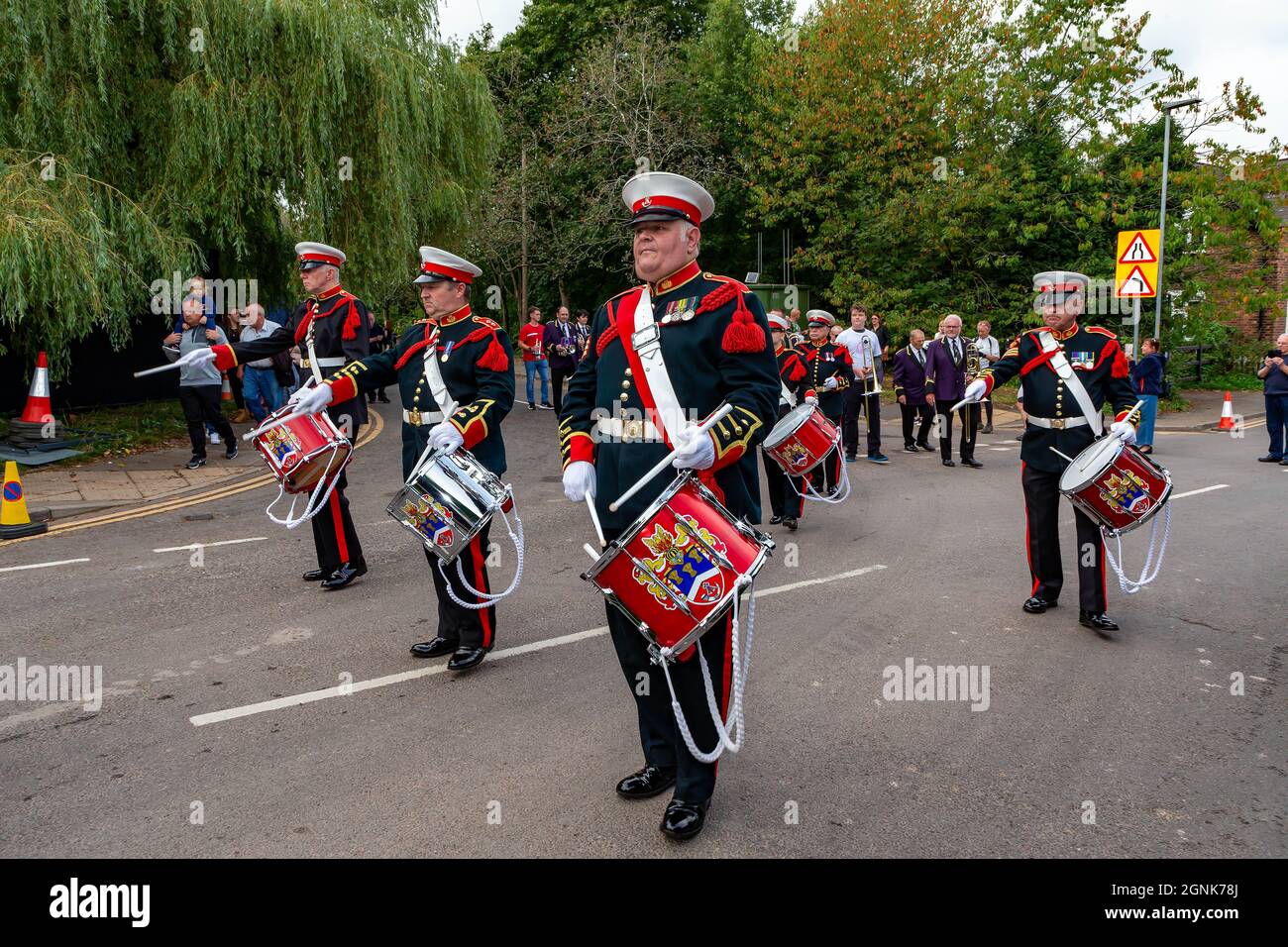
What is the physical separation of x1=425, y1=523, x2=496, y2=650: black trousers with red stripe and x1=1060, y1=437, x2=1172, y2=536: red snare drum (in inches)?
141

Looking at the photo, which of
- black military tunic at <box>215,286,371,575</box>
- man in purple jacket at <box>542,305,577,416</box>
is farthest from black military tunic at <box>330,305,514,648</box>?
man in purple jacket at <box>542,305,577,416</box>

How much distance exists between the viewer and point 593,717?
15.7 ft

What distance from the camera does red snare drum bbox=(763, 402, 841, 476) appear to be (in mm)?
8594

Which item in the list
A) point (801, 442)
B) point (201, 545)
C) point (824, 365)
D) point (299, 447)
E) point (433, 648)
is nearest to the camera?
point (433, 648)

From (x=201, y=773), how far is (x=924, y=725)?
3269mm

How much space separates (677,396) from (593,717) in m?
1.88

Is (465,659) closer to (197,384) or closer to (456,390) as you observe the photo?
(456,390)

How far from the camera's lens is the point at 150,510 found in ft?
32.9

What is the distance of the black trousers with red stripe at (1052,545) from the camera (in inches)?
241

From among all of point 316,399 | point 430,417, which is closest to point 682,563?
point 430,417

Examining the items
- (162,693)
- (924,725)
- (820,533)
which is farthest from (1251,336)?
(162,693)

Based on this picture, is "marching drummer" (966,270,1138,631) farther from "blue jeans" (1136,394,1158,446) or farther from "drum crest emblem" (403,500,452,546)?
"blue jeans" (1136,394,1158,446)

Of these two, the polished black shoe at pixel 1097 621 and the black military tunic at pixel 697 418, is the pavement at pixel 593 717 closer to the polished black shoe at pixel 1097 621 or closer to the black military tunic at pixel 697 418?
the polished black shoe at pixel 1097 621

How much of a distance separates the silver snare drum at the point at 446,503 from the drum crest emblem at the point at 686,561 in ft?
6.27
